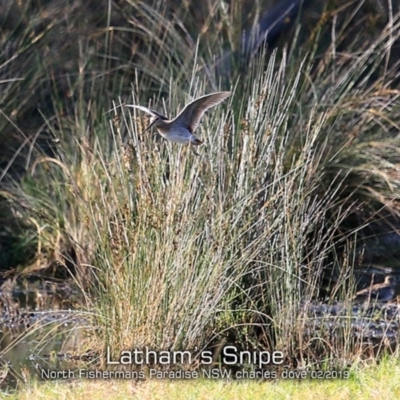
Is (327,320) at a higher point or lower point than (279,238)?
lower

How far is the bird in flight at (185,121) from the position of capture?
15.8 feet

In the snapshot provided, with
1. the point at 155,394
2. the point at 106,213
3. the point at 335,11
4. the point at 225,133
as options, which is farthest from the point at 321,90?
the point at 155,394

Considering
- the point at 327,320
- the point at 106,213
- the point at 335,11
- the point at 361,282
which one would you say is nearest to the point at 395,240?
the point at 361,282

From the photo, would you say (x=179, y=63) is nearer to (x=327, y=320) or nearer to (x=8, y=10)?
(x=8, y=10)

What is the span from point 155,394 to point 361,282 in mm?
3051

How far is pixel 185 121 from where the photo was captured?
4.91 m

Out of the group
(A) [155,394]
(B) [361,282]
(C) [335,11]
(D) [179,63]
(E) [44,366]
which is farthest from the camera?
(C) [335,11]

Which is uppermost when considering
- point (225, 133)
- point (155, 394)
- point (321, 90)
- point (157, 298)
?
Result: point (321, 90)

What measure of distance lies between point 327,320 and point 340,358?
11.3 inches

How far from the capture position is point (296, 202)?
518cm

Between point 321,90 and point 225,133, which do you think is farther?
point 321,90

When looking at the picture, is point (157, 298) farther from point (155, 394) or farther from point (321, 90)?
point (321, 90)

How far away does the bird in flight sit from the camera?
4809 mm

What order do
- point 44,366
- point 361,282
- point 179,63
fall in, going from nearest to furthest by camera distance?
→ 1. point 44,366
2. point 361,282
3. point 179,63
